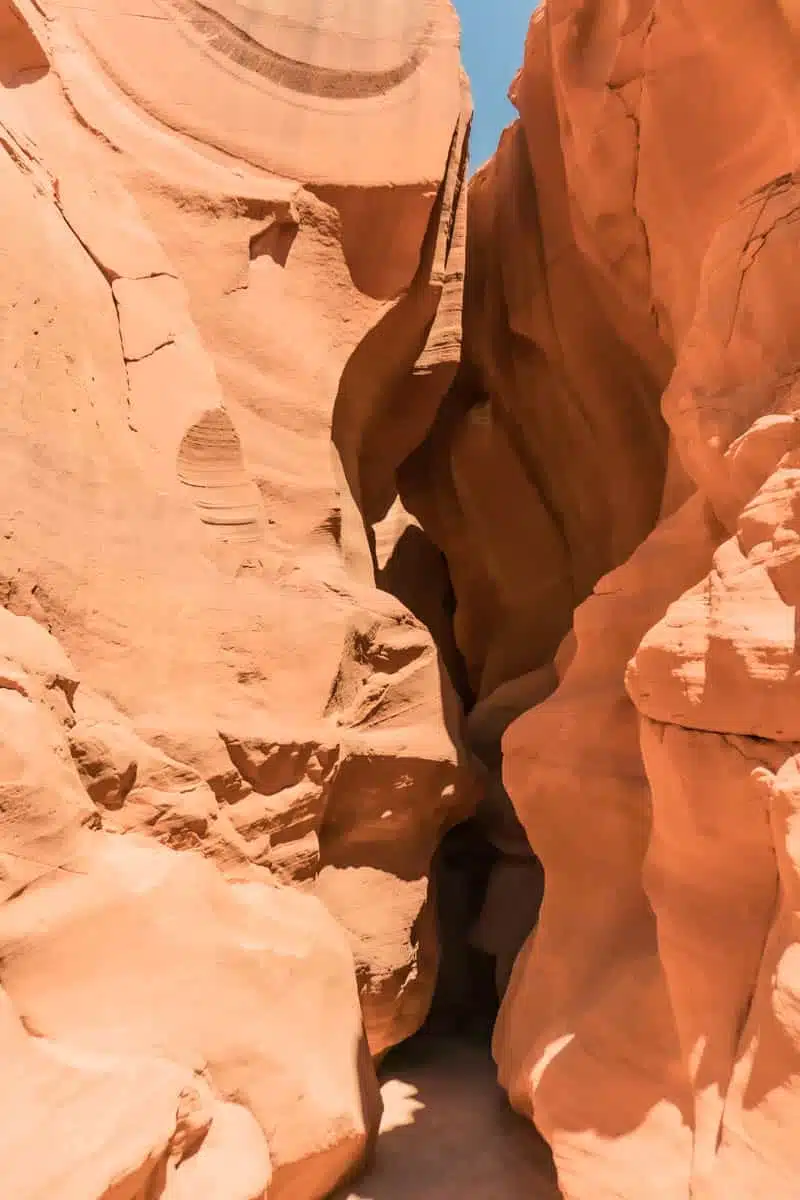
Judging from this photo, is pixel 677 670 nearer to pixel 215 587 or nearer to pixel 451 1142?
pixel 215 587

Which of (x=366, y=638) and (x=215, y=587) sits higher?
(x=215, y=587)

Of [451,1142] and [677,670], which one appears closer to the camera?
[677,670]

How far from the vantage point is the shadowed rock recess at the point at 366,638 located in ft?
7.55

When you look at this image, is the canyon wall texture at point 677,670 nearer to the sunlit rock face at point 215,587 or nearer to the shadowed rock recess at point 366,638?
the shadowed rock recess at point 366,638

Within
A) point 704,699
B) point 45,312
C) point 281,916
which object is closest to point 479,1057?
point 281,916

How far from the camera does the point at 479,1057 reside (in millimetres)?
4426

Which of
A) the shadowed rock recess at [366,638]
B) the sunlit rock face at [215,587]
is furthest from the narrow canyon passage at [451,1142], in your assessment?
the sunlit rock face at [215,587]

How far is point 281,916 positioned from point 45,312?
7.69ft

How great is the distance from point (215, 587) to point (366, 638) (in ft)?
2.42

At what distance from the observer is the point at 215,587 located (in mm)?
3516

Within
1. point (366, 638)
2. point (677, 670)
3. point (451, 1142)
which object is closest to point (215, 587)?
point (366, 638)

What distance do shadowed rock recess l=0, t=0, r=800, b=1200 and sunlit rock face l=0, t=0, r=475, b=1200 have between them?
0.02 metres

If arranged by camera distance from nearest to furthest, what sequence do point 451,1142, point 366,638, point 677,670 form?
1. point 677,670
2. point 451,1142
3. point 366,638

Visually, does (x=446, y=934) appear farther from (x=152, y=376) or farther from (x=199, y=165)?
(x=199, y=165)
